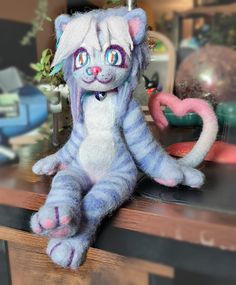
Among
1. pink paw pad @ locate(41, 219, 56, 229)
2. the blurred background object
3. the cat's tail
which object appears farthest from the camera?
the blurred background object

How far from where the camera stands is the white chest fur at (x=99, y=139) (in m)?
0.39

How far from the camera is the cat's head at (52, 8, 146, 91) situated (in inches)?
14.1

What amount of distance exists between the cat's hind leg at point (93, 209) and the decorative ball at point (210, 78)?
1.08 ft

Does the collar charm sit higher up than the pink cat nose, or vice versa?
the pink cat nose

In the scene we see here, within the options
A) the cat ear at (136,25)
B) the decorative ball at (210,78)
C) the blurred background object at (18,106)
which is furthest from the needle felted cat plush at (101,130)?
the blurred background object at (18,106)

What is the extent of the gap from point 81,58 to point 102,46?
3 cm

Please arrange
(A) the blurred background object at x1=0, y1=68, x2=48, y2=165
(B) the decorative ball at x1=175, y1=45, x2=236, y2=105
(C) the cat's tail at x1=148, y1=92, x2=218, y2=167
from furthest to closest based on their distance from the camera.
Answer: (A) the blurred background object at x1=0, y1=68, x2=48, y2=165 → (B) the decorative ball at x1=175, y1=45, x2=236, y2=105 → (C) the cat's tail at x1=148, y1=92, x2=218, y2=167

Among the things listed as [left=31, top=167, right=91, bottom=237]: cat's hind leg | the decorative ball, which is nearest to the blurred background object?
the decorative ball

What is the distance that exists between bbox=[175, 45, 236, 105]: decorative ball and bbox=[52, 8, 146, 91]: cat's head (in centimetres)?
31

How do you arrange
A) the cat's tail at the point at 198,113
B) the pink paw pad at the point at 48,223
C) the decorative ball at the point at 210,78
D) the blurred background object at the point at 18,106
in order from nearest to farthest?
the pink paw pad at the point at 48,223, the cat's tail at the point at 198,113, the decorative ball at the point at 210,78, the blurred background object at the point at 18,106

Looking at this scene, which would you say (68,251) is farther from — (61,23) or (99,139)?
(61,23)

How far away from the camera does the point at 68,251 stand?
1.06 ft

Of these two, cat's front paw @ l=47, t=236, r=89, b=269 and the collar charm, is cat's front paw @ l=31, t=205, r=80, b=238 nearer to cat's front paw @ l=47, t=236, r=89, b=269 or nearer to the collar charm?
cat's front paw @ l=47, t=236, r=89, b=269

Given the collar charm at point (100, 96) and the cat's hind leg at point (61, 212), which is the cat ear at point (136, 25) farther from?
the cat's hind leg at point (61, 212)
